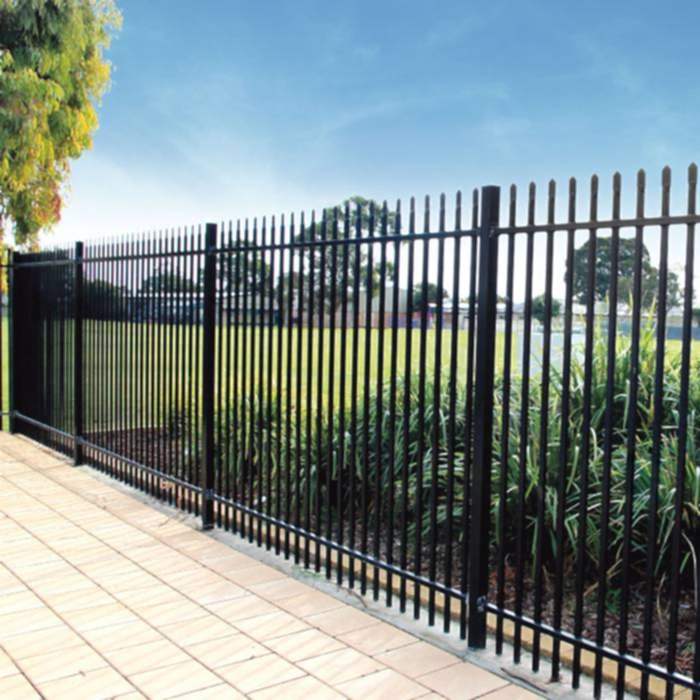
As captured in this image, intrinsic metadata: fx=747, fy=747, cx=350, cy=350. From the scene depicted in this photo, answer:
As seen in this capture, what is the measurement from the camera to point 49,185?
14.6m

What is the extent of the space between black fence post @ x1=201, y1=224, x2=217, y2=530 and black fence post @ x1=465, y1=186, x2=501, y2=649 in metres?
2.54

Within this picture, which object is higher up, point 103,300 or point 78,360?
point 103,300

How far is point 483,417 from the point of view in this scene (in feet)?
11.7

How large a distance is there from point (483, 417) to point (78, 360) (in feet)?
17.8

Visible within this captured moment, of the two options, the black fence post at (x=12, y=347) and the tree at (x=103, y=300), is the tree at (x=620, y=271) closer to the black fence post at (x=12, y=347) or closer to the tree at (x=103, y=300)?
the tree at (x=103, y=300)

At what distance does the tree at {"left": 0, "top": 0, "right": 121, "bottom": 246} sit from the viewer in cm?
1173

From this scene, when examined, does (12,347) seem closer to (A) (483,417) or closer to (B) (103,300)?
(B) (103,300)

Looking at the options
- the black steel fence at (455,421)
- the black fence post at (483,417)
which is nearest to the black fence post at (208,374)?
the black steel fence at (455,421)

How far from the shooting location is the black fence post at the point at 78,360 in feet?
24.9

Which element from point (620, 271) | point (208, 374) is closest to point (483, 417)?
point (620, 271)

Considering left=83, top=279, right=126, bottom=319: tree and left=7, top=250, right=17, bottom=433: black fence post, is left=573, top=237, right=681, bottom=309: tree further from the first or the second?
left=7, top=250, right=17, bottom=433: black fence post

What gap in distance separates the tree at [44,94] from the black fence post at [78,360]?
17.5ft

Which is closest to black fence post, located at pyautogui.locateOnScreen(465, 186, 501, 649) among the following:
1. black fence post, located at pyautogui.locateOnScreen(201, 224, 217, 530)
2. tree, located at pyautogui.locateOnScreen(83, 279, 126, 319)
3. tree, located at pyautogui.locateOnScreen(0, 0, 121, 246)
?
black fence post, located at pyautogui.locateOnScreen(201, 224, 217, 530)

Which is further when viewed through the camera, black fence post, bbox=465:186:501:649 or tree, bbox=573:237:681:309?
black fence post, bbox=465:186:501:649
